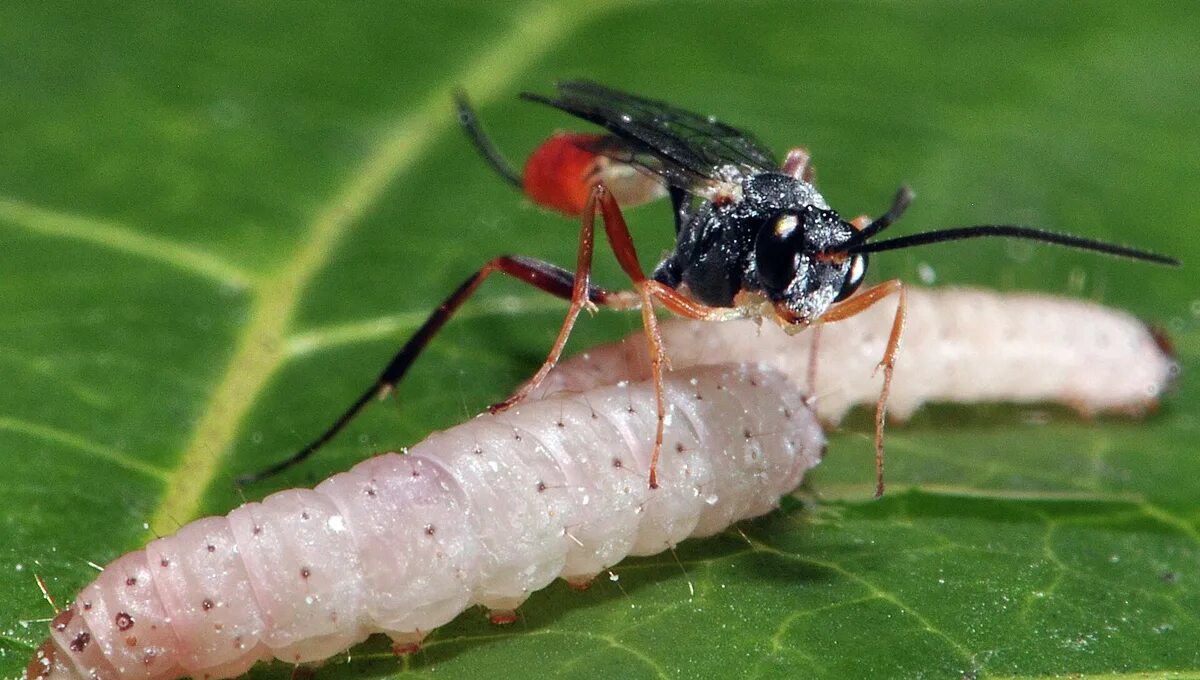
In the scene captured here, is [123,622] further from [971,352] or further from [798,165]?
[971,352]

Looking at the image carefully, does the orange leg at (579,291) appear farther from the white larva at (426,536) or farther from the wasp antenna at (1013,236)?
the wasp antenna at (1013,236)

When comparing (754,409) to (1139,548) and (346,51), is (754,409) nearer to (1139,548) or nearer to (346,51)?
(1139,548)

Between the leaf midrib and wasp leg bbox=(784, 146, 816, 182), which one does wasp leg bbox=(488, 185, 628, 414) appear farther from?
the leaf midrib

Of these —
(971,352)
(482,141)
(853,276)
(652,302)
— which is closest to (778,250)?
(853,276)

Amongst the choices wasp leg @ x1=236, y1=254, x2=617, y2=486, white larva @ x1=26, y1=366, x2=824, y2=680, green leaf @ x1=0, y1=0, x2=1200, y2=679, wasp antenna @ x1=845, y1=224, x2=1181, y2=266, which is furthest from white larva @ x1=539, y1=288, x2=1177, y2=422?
wasp antenna @ x1=845, y1=224, x2=1181, y2=266

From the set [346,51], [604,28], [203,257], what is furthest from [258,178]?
[604,28]

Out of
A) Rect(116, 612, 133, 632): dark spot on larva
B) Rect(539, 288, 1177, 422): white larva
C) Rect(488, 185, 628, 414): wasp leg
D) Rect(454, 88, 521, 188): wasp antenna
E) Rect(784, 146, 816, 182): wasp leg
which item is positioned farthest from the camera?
Rect(454, 88, 521, 188): wasp antenna
